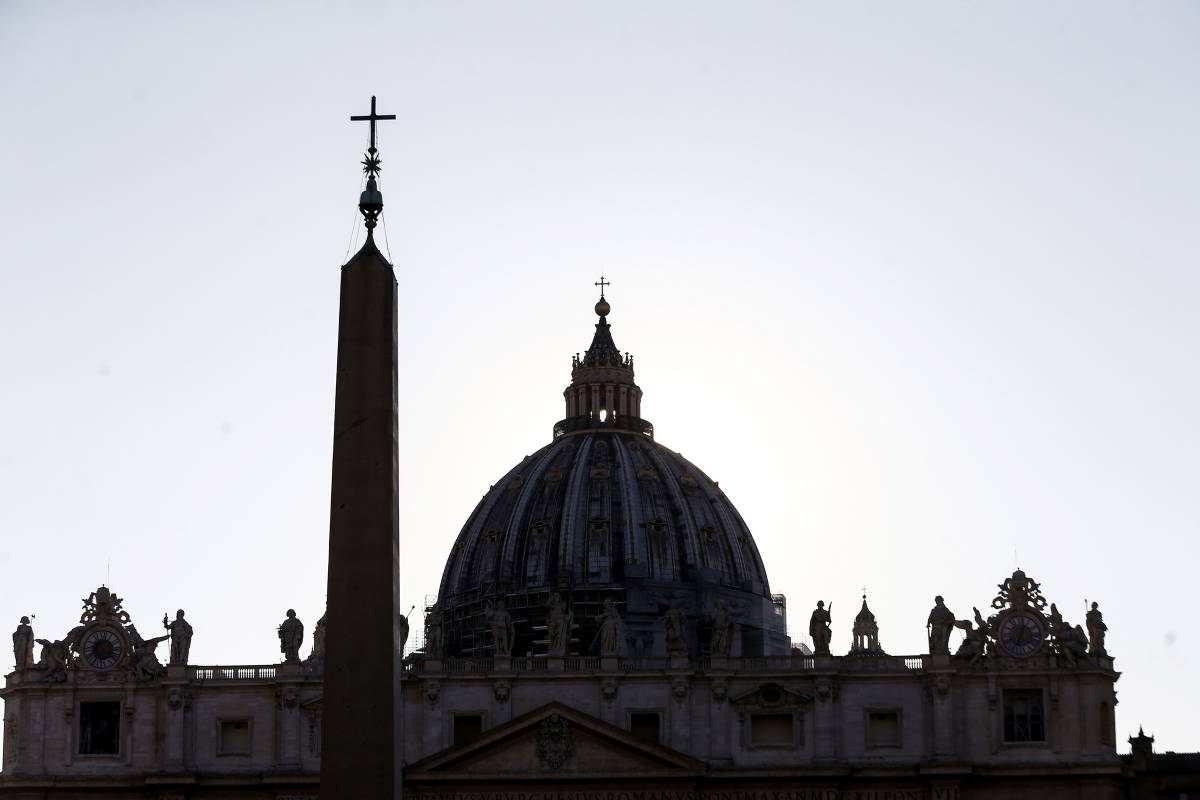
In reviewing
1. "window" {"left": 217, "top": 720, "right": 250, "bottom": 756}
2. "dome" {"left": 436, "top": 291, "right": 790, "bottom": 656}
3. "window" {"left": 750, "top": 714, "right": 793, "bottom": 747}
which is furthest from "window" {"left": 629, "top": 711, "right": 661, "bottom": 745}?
"dome" {"left": 436, "top": 291, "right": 790, "bottom": 656}

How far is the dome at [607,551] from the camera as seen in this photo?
5157 inches

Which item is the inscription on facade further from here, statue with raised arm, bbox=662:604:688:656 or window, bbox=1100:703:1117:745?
window, bbox=1100:703:1117:745

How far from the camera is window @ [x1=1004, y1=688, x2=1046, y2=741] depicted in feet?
316

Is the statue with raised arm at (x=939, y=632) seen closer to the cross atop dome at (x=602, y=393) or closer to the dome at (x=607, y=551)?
the dome at (x=607, y=551)

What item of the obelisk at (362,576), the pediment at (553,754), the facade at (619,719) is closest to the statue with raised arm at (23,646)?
the facade at (619,719)

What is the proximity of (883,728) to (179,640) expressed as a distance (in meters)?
27.7

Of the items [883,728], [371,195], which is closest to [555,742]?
[883,728]

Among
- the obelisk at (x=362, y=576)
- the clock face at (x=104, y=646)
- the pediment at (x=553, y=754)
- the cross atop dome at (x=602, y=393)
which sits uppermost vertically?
the cross atop dome at (x=602, y=393)

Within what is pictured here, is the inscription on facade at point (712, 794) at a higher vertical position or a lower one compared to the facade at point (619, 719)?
lower

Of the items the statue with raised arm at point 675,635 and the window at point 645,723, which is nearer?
the window at point 645,723

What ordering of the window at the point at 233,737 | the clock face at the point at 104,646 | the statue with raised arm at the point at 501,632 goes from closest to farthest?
the window at the point at 233,737
the clock face at the point at 104,646
the statue with raised arm at the point at 501,632

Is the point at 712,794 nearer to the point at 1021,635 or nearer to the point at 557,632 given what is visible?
the point at 557,632

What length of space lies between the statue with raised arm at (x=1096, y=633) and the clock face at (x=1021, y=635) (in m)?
1.99

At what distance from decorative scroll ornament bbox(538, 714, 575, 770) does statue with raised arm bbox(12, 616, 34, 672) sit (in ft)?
66.8
